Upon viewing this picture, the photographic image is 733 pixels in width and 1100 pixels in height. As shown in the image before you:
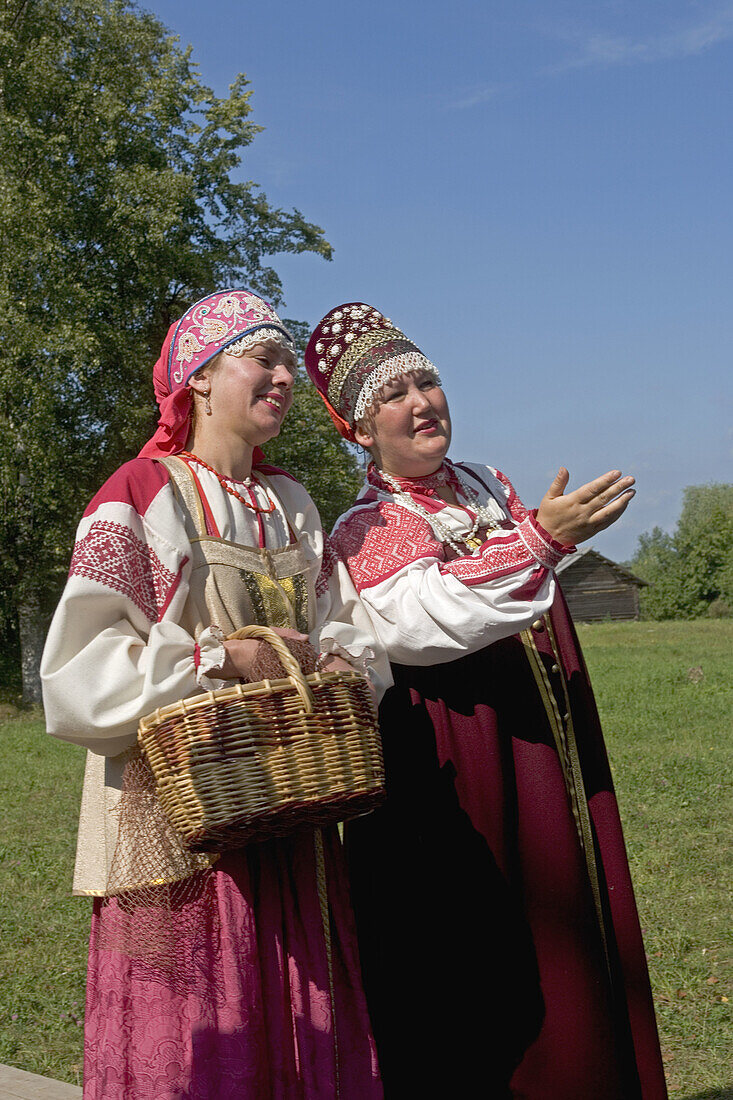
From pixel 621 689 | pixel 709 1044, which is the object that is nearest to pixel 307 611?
pixel 709 1044

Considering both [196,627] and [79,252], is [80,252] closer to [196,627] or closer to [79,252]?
[79,252]

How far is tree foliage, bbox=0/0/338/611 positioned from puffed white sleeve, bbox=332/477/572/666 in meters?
15.0

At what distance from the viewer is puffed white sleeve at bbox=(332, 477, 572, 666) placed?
259 centimetres

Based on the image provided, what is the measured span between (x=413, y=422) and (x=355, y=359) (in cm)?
27

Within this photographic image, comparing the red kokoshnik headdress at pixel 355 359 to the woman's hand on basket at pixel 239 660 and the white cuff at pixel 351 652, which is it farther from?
the woman's hand on basket at pixel 239 660

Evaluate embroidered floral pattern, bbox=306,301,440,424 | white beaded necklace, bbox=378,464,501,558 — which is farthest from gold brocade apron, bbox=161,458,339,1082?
Answer: embroidered floral pattern, bbox=306,301,440,424

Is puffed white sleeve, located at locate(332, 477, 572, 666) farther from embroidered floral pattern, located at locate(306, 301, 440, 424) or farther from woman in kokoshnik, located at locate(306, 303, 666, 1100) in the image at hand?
embroidered floral pattern, located at locate(306, 301, 440, 424)

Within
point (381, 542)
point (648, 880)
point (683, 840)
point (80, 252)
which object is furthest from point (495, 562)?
point (80, 252)

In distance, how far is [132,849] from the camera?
2.30m

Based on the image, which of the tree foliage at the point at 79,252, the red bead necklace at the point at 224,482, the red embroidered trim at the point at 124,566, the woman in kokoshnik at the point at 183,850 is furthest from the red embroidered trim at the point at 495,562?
the tree foliage at the point at 79,252

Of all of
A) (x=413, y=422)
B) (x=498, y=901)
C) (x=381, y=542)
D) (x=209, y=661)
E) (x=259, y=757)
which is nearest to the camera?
(x=259, y=757)

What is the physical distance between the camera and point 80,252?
61.0 ft

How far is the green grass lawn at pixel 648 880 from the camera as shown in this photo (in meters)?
4.29

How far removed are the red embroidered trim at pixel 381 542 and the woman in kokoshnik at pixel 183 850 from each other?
252 mm
